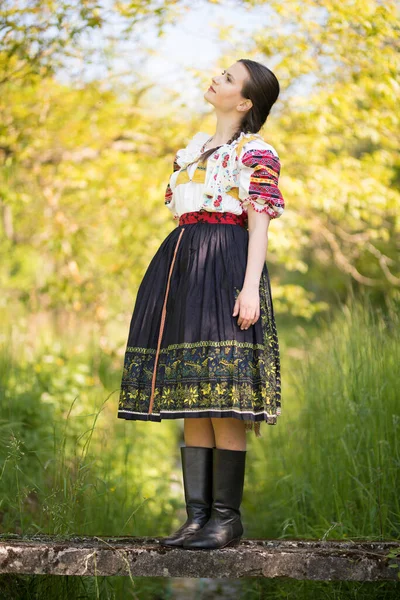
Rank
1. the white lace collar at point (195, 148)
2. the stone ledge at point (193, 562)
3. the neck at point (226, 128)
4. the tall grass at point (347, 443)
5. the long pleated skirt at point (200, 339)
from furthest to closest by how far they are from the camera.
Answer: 1. the tall grass at point (347, 443)
2. the neck at point (226, 128)
3. the white lace collar at point (195, 148)
4. the long pleated skirt at point (200, 339)
5. the stone ledge at point (193, 562)

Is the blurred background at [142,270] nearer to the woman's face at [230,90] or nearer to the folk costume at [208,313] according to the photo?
the folk costume at [208,313]

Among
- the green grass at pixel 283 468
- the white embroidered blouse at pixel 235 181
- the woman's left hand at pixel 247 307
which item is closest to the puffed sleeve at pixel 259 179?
the white embroidered blouse at pixel 235 181

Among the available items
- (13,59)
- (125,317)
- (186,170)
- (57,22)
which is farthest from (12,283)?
(186,170)

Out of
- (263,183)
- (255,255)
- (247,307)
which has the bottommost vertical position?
(247,307)

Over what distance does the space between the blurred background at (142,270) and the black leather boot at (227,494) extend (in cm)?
33

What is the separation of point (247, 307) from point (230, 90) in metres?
0.84

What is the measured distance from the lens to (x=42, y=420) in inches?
183

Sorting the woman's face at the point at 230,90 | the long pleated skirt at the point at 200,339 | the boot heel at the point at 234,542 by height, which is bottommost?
the boot heel at the point at 234,542

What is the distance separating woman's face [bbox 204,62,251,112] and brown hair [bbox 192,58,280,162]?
2 cm

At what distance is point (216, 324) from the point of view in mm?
2510

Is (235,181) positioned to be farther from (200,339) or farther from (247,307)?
(200,339)

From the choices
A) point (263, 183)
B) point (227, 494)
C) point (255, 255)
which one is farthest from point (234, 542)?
point (263, 183)

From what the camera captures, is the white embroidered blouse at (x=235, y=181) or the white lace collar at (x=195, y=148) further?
the white lace collar at (x=195, y=148)

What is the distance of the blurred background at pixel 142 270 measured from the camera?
3309 mm
